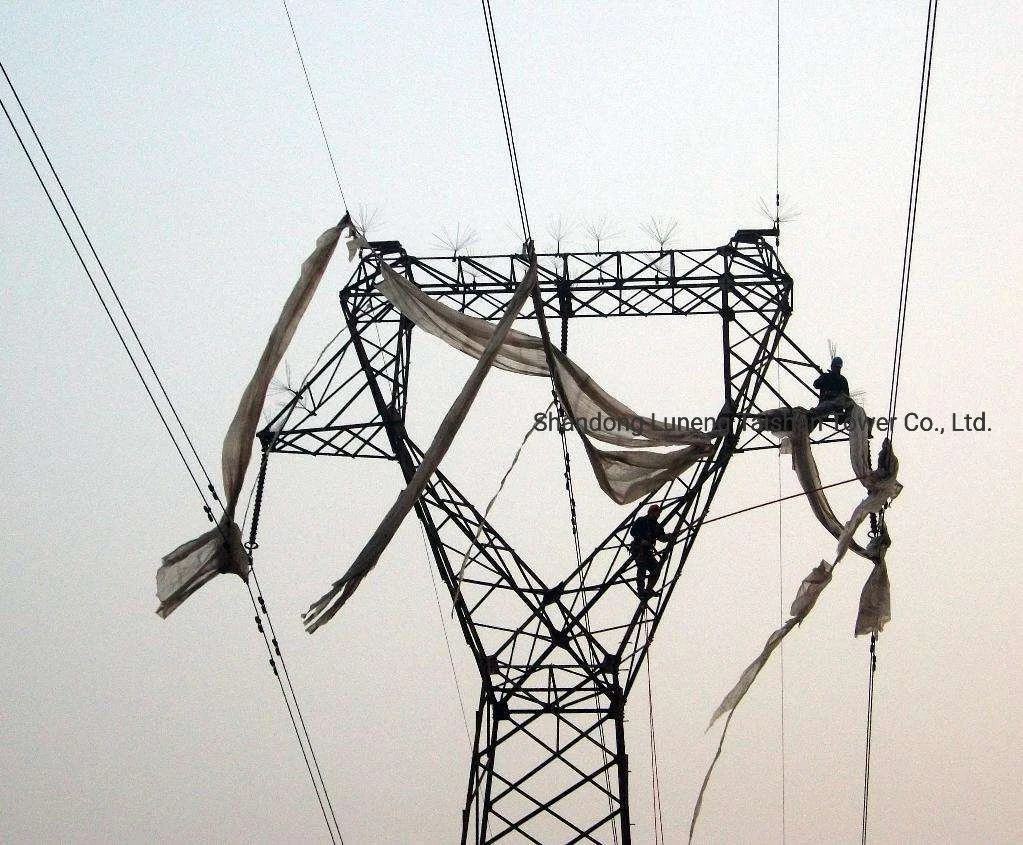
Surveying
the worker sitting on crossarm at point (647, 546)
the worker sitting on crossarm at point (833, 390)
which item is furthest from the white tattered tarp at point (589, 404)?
the worker sitting on crossarm at point (833, 390)

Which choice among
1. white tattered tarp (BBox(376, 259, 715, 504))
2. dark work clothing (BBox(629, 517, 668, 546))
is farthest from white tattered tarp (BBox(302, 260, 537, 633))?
dark work clothing (BBox(629, 517, 668, 546))

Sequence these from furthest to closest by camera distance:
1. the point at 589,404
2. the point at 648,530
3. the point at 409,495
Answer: the point at 648,530, the point at 589,404, the point at 409,495

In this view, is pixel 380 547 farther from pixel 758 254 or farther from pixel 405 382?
pixel 758 254

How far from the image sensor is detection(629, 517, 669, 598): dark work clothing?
42.2ft

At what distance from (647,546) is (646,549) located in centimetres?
3

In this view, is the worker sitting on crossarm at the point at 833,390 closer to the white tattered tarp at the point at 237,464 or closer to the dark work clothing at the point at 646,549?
the dark work clothing at the point at 646,549

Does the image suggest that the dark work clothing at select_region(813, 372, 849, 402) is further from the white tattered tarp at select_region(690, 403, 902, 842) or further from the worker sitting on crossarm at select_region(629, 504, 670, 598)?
the worker sitting on crossarm at select_region(629, 504, 670, 598)

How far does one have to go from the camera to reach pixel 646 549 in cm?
1290

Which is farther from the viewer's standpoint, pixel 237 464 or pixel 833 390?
pixel 833 390

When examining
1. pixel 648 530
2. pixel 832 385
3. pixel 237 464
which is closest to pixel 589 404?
pixel 648 530

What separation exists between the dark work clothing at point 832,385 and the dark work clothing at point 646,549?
6.51 ft

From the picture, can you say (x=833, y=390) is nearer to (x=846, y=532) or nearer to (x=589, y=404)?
(x=846, y=532)

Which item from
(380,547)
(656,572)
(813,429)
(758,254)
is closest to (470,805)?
(656,572)

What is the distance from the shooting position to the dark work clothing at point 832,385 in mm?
13188
